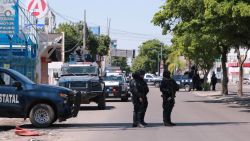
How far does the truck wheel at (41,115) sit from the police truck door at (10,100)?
15.0 inches

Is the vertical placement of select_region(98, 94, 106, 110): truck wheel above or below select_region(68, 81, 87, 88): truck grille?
below

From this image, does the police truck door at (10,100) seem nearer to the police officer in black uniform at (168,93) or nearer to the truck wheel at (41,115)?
the truck wheel at (41,115)

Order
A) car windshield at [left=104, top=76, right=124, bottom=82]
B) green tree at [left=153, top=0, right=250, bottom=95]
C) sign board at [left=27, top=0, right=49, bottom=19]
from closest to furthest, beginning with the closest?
green tree at [left=153, top=0, right=250, bottom=95], sign board at [left=27, top=0, right=49, bottom=19], car windshield at [left=104, top=76, right=124, bottom=82]

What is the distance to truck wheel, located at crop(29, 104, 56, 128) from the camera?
1792cm

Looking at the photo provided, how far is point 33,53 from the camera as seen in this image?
37562mm

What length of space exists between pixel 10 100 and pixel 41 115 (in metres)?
1.07

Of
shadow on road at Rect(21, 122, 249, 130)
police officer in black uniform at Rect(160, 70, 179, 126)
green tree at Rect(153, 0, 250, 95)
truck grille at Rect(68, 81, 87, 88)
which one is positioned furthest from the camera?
truck grille at Rect(68, 81, 87, 88)

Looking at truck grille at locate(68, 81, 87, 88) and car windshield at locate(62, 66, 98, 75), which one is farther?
car windshield at locate(62, 66, 98, 75)

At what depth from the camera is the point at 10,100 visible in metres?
17.7

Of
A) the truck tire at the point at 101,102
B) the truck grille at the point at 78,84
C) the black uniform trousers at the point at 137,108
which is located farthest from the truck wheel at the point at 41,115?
the truck tire at the point at 101,102

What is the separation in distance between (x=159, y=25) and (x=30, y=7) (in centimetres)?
910

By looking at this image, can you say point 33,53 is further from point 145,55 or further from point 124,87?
point 145,55

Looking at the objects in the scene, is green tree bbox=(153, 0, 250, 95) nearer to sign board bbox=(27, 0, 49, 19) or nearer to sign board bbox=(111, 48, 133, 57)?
sign board bbox=(27, 0, 49, 19)

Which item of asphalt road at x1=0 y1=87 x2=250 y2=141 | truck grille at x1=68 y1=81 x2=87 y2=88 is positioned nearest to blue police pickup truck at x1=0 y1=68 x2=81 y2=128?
asphalt road at x1=0 y1=87 x2=250 y2=141
